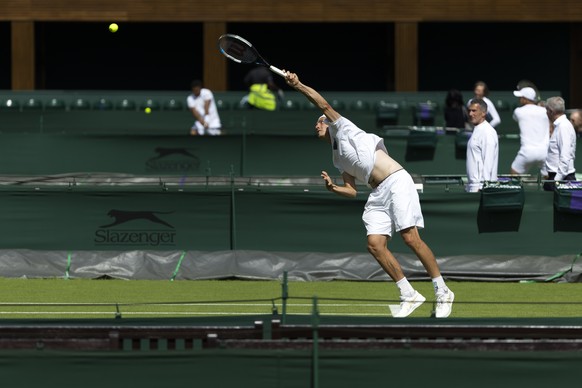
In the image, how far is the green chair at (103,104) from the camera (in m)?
31.9

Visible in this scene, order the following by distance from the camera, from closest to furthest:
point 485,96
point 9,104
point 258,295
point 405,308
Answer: point 405,308, point 258,295, point 485,96, point 9,104

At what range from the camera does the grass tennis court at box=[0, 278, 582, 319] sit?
36.8ft

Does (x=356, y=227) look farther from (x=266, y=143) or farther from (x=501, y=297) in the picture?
(x=266, y=143)

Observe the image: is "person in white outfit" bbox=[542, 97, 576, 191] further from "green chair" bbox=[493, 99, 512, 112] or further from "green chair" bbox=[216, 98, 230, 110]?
"green chair" bbox=[216, 98, 230, 110]

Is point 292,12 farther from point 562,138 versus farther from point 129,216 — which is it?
point 129,216

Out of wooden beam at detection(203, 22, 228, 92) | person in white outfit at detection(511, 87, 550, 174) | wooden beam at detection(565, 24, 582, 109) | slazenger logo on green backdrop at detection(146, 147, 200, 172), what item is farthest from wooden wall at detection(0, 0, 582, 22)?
person in white outfit at detection(511, 87, 550, 174)

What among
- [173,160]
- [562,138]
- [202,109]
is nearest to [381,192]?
[562,138]

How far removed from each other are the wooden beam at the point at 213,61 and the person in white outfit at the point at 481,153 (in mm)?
18276

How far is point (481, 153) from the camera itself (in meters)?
14.3

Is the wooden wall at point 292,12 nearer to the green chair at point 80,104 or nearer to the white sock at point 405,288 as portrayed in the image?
the green chair at point 80,104

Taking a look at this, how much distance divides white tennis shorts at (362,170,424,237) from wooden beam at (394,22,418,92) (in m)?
21.8

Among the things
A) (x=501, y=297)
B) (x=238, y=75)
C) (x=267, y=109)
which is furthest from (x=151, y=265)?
(x=238, y=75)

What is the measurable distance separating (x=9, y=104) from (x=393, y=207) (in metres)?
21.6

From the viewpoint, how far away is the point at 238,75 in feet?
122
